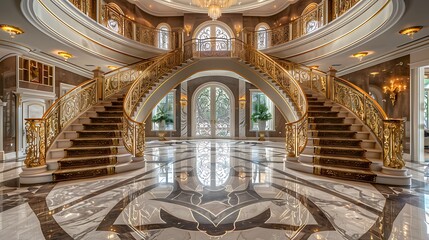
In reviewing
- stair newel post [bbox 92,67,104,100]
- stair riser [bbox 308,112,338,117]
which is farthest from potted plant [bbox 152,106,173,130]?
stair riser [bbox 308,112,338,117]

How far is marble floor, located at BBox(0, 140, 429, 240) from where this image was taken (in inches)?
91.0

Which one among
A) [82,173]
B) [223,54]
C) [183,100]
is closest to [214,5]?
[223,54]

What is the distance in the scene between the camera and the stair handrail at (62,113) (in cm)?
434

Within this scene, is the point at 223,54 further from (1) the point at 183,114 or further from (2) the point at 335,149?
(2) the point at 335,149

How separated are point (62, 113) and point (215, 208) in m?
4.82

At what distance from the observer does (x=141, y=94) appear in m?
A: 7.43

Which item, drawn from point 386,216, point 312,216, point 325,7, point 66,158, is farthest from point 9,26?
point 325,7

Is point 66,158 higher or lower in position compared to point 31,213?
higher

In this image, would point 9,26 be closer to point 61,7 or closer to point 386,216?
point 61,7

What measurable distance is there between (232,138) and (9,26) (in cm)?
1086

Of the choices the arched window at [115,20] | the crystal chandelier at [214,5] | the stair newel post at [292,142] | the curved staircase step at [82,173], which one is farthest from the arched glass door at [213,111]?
the curved staircase step at [82,173]

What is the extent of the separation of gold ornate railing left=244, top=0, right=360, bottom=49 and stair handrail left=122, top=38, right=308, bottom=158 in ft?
6.87

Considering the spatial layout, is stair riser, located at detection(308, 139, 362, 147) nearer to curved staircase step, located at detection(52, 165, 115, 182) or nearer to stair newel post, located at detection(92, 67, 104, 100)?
curved staircase step, located at detection(52, 165, 115, 182)

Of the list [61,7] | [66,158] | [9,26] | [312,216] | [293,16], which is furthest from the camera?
[293,16]
